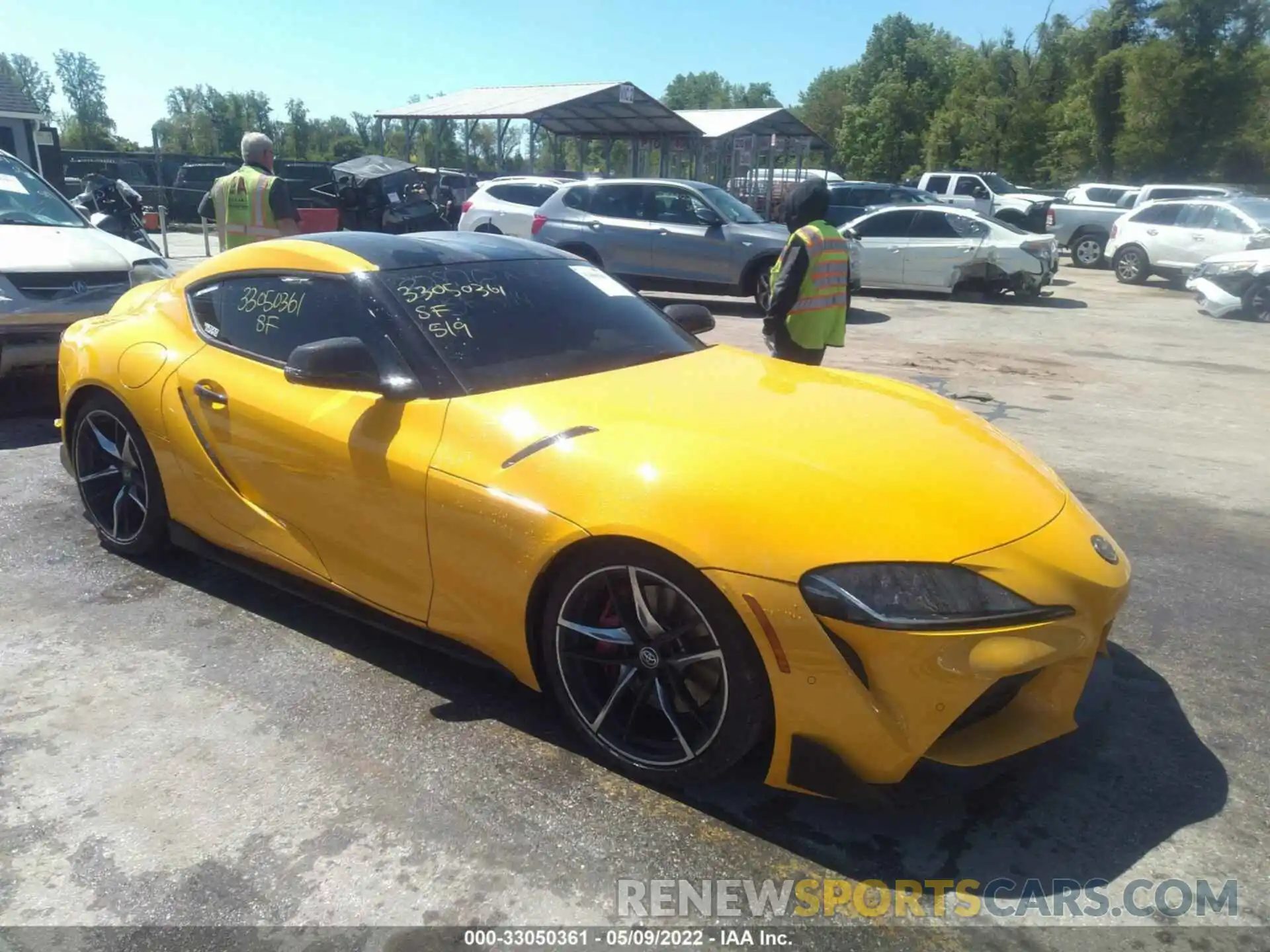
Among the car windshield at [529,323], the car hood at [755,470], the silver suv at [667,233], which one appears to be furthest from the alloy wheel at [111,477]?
the silver suv at [667,233]

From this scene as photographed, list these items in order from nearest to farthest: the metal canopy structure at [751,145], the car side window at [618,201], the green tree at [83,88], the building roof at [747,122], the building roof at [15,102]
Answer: the car side window at [618,201], the building roof at [747,122], the metal canopy structure at [751,145], the building roof at [15,102], the green tree at [83,88]

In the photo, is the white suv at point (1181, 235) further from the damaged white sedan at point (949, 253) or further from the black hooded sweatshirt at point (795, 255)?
the black hooded sweatshirt at point (795, 255)

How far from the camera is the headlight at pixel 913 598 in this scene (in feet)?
7.71

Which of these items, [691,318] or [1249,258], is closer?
[691,318]

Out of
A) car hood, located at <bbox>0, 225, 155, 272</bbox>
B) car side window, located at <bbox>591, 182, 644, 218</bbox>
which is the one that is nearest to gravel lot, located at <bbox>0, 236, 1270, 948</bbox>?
car hood, located at <bbox>0, 225, 155, 272</bbox>

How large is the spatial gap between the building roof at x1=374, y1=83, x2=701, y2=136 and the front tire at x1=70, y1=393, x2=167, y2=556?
2115 centimetres

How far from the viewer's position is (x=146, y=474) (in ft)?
13.2

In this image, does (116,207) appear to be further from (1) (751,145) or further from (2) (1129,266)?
(1) (751,145)

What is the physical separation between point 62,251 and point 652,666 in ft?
20.0

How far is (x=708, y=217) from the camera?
13.8 metres

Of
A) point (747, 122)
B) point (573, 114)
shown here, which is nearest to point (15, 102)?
point (573, 114)

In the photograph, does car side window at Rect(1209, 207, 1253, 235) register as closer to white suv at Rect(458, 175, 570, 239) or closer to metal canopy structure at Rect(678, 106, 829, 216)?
metal canopy structure at Rect(678, 106, 829, 216)

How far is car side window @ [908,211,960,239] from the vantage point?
16156mm

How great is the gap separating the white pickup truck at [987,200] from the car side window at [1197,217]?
6932 millimetres
